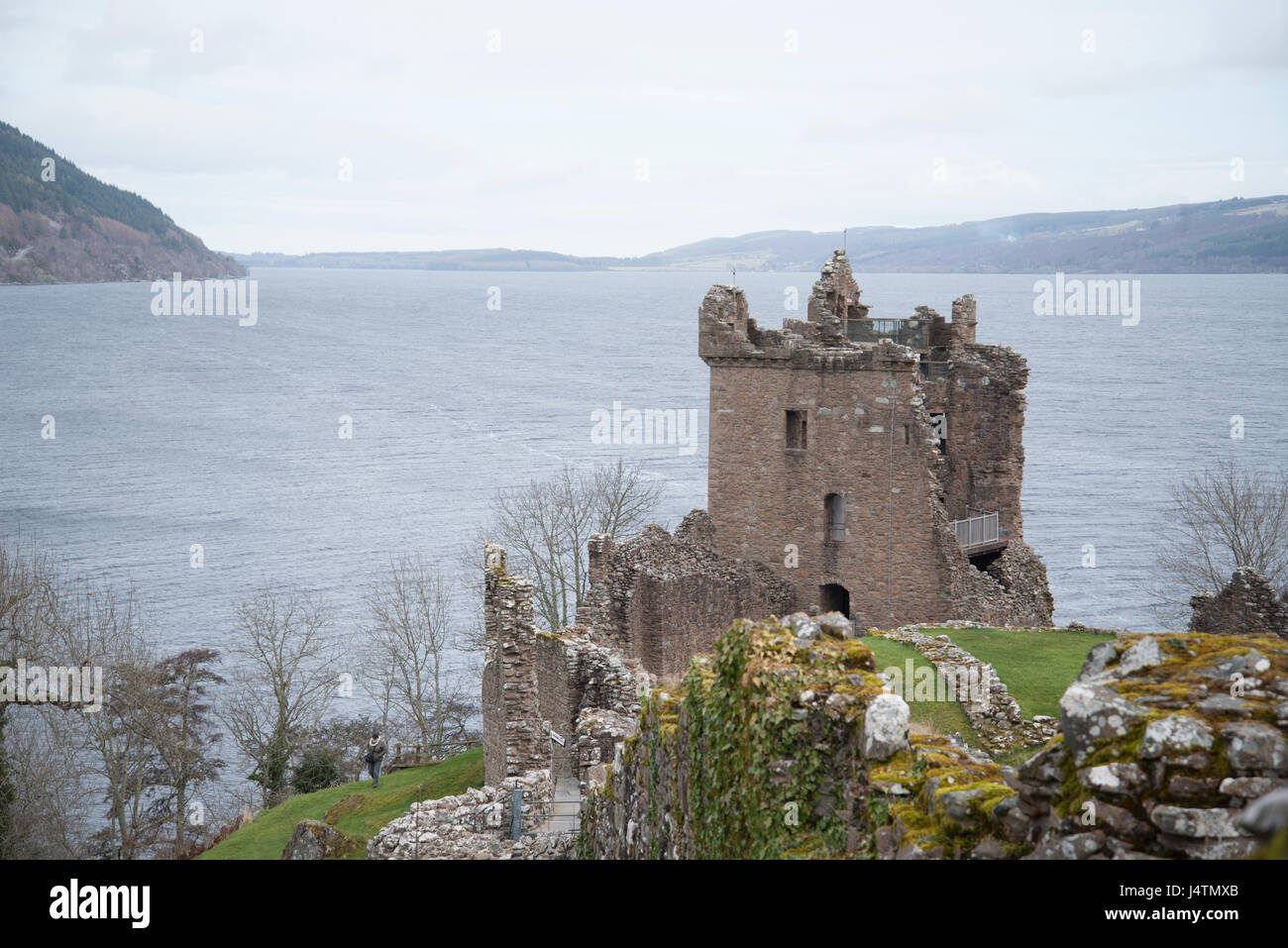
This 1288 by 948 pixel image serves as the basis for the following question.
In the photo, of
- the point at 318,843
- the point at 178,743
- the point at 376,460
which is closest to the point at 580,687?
the point at 318,843

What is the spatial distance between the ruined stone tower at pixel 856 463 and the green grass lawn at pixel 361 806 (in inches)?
449

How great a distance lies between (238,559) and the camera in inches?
3780

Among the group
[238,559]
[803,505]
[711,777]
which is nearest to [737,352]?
[803,505]

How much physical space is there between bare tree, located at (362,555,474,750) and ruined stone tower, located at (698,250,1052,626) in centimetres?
2185

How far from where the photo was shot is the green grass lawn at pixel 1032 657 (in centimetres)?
2438

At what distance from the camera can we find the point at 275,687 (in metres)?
53.3

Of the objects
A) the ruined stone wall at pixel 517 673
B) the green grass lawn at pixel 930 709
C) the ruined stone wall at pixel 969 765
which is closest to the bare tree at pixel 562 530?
the green grass lawn at pixel 930 709

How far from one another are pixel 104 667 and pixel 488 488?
6930 cm

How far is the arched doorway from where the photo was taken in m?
40.6

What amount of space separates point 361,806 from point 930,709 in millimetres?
18378

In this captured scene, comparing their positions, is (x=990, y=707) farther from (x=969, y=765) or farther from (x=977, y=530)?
(x=977, y=530)

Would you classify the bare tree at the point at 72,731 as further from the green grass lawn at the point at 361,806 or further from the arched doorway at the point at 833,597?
the arched doorway at the point at 833,597
